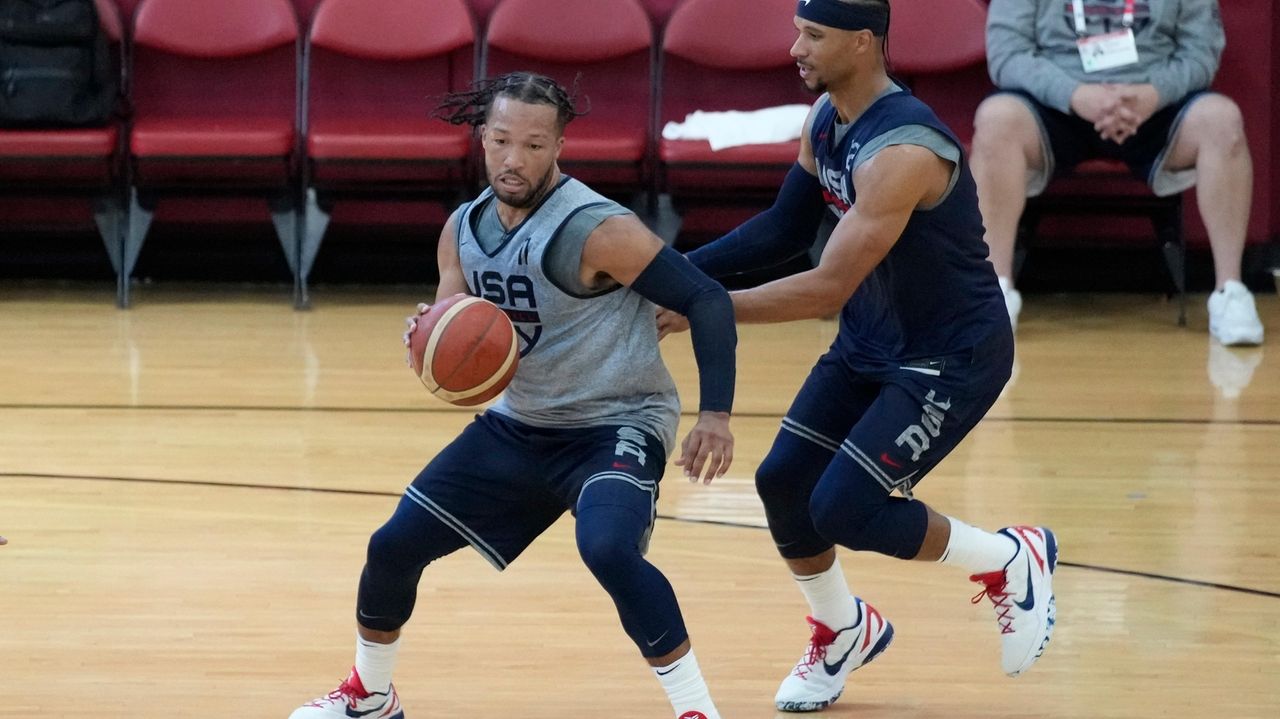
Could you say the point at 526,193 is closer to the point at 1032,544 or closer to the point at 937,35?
the point at 1032,544

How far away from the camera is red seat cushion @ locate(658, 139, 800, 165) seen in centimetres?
776

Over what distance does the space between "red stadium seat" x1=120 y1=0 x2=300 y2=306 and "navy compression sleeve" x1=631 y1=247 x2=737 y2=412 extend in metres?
4.97

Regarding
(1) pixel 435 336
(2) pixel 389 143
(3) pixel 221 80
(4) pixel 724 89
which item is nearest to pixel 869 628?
(1) pixel 435 336

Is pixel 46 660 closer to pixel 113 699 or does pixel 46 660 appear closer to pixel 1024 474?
pixel 113 699

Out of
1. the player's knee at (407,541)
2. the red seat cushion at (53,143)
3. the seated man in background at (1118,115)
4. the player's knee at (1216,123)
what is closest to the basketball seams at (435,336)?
the player's knee at (407,541)

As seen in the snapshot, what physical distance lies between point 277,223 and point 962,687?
5.20 meters

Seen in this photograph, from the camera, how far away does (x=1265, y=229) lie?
858 cm

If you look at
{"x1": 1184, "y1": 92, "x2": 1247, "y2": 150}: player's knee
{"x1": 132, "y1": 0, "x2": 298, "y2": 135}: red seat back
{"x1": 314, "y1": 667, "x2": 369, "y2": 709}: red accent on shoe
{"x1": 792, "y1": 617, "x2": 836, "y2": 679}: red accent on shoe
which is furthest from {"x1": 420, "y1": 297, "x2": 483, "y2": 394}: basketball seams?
{"x1": 132, "y1": 0, "x2": 298, "y2": 135}: red seat back

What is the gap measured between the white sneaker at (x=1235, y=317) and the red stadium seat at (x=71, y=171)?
4884mm

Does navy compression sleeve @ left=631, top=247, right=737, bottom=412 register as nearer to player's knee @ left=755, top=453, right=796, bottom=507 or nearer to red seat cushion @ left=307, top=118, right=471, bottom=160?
player's knee @ left=755, top=453, right=796, bottom=507

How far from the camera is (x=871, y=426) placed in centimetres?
346

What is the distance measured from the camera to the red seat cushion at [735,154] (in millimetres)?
7758

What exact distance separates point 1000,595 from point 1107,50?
14.9 feet

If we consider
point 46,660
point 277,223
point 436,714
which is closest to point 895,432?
point 436,714
